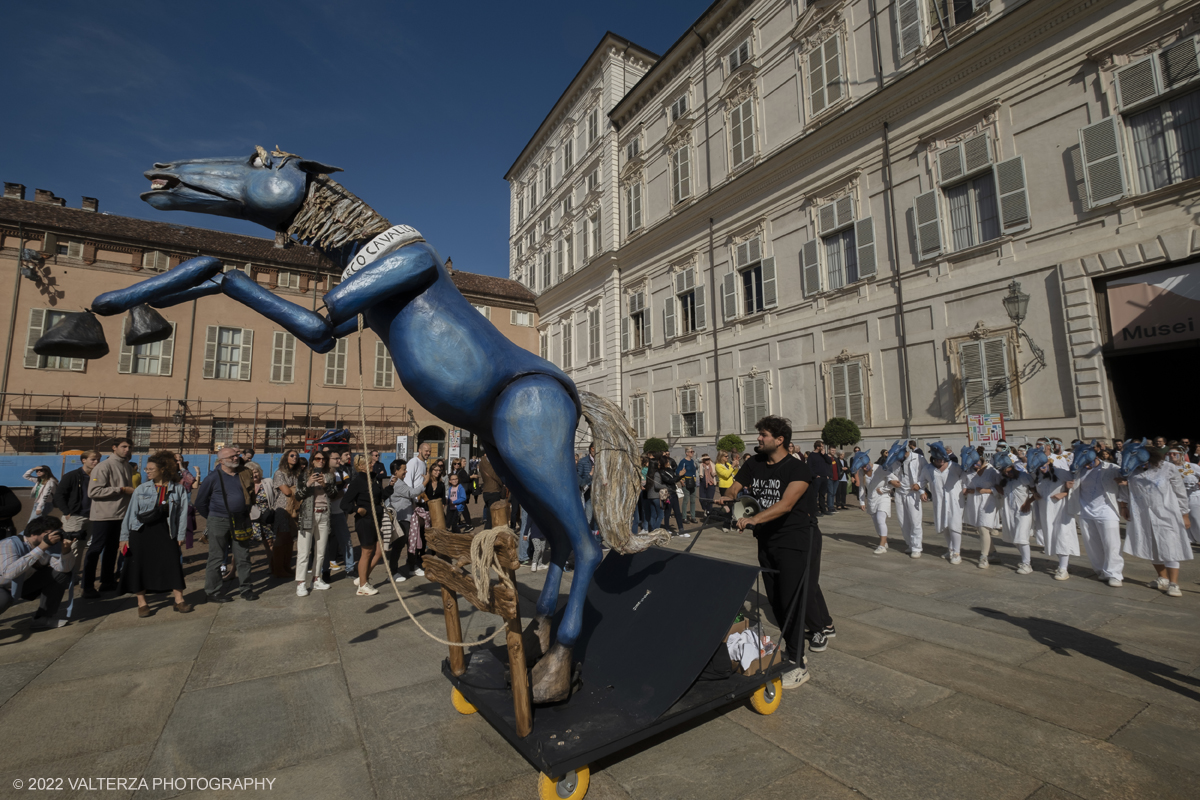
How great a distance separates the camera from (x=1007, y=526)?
253 inches

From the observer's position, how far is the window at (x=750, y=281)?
53.8ft

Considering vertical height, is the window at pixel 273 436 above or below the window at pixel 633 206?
below

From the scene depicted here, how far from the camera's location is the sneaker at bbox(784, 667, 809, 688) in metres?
3.08

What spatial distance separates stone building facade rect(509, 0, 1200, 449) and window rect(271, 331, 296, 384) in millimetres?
15755

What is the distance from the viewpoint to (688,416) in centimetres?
1928

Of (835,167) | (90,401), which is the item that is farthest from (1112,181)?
(90,401)

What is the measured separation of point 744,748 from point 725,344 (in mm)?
16109

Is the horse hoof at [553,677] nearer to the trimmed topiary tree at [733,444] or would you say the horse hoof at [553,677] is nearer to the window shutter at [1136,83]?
the trimmed topiary tree at [733,444]

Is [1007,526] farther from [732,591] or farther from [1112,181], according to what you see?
[1112,181]

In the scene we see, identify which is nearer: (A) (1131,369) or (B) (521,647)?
(B) (521,647)

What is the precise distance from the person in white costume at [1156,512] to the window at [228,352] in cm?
2752

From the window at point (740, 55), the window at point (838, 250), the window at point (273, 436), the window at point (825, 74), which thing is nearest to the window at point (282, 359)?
the window at point (273, 436)

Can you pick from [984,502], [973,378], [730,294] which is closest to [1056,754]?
[984,502]

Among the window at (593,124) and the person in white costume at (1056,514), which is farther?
the window at (593,124)
